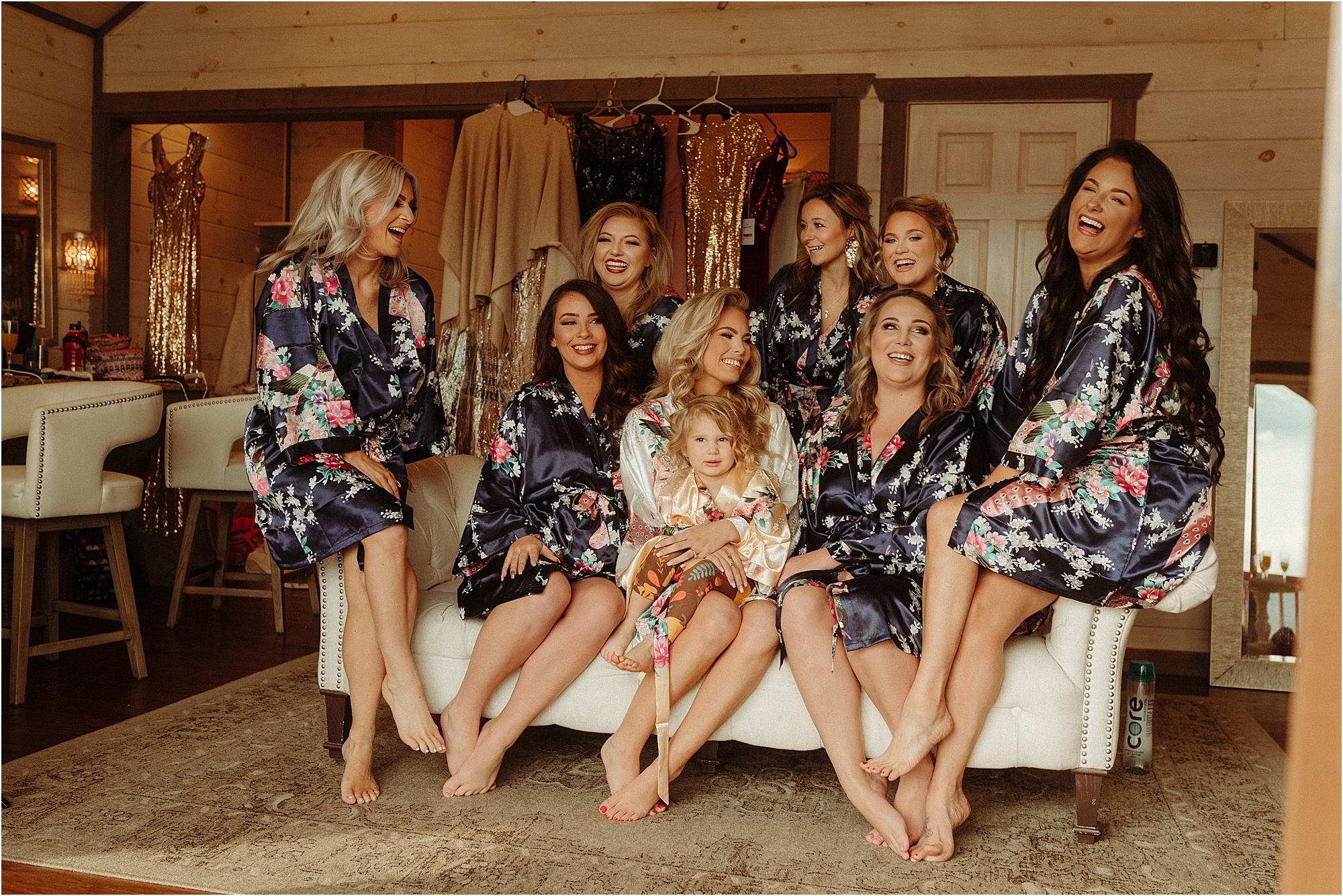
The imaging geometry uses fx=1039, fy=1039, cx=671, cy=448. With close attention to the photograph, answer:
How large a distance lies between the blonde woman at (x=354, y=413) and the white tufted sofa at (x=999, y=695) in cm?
9

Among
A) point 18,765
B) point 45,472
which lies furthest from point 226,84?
point 18,765

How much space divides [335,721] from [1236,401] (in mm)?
3279

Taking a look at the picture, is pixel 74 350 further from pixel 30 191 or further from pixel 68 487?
pixel 68 487

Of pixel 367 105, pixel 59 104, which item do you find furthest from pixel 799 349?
pixel 59 104

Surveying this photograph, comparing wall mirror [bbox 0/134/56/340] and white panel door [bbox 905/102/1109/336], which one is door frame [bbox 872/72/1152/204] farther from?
wall mirror [bbox 0/134/56/340]

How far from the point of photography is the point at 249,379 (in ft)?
18.3

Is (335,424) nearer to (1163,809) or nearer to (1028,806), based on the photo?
(1028,806)

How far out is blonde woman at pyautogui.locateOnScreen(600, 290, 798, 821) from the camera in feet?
7.17

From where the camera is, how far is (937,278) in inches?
111

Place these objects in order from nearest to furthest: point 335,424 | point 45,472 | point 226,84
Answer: point 335,424
point 45,472
point 226,84

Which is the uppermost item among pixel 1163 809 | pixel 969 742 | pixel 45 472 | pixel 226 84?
pixel 226 84

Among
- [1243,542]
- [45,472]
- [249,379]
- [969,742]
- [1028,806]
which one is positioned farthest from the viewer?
[249,379]

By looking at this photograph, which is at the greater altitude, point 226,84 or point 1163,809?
point 226,84

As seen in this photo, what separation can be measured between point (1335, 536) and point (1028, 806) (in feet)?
7.10
